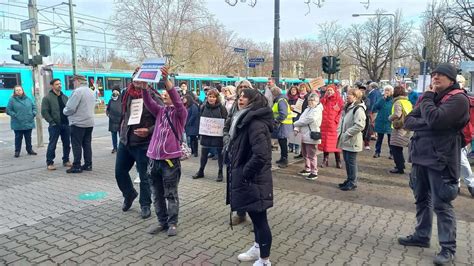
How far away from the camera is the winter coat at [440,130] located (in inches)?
131

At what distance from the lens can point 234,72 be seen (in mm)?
56000

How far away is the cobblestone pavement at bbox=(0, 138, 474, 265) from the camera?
3.66m

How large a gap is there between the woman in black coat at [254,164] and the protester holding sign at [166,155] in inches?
38.0

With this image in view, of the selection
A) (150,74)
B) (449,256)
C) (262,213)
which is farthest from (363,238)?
(150,74)

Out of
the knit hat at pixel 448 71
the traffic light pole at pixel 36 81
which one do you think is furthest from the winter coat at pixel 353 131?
the traffic light pole at pixel 36 81

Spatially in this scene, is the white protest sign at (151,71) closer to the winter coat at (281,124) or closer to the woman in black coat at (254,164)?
the woman in black coat at (254,164)

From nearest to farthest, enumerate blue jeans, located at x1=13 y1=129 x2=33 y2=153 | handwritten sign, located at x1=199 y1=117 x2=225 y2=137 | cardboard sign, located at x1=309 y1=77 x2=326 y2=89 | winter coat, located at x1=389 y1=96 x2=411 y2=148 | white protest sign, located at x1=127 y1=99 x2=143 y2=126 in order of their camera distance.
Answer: white protest sign, located at x1=127 y1=99 x2=143 y2=126 < handwritten sign, located at x1=199 y1=117 x2=225 y2=137 < winter coat, located at x1=389 y1=96 x2=411 y2=148 < cardboard sign, located at x1=309 y1=77 x2=326 y2=89 < blue jeans, located at x1=13 y1=129 x2=33 y2=153

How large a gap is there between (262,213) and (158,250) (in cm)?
131

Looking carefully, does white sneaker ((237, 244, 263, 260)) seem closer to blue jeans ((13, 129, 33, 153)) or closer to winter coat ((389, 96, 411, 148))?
winter coat ((389, 96, 411, 148))

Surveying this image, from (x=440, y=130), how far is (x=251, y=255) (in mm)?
2237

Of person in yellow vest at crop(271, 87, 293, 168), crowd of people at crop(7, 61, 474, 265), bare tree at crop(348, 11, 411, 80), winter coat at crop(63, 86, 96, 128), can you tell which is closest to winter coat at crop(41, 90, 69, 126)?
crowd of people at crop(7, 61, 474, 265)

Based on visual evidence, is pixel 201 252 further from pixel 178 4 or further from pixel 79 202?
pixel 178 4

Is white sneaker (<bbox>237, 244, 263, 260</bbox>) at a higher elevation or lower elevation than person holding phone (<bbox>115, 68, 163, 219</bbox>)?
lower

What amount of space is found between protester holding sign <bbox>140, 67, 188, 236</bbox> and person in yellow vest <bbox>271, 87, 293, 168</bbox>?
377cm
